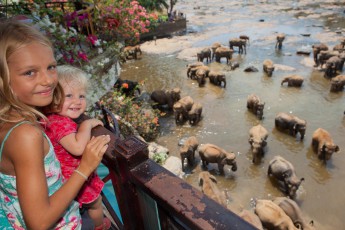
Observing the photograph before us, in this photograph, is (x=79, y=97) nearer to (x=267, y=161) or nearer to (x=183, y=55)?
(x=267, y=161)

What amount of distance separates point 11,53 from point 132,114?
8.28 metres

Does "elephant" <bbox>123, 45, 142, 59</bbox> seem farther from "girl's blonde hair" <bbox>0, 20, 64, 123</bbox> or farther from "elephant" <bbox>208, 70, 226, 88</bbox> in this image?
"girl's blonde hair" <bbox>0, 20, 64, 123</bbox>

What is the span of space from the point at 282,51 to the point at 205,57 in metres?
5.79

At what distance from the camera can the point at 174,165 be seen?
8.71 metres

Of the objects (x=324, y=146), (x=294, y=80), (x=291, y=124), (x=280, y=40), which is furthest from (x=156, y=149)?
(x=280, y=40)

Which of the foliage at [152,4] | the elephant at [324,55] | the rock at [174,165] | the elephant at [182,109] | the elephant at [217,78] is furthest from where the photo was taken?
the foliage at [152,4]

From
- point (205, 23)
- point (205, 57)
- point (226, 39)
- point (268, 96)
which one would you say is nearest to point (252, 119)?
point (268, 96)

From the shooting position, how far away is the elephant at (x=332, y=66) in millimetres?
14836

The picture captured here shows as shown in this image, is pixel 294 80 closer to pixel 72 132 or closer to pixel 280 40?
pixel 280 40

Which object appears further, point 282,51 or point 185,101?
point 282,51

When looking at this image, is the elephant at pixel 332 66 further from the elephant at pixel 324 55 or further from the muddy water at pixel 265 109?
the elephant at pixel 324 55

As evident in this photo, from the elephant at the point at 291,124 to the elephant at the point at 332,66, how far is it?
669 centimetres

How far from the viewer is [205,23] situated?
1203 inches

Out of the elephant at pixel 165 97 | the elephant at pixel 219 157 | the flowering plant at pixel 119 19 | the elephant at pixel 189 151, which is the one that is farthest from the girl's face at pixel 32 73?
the elephant at pixel 165 97
